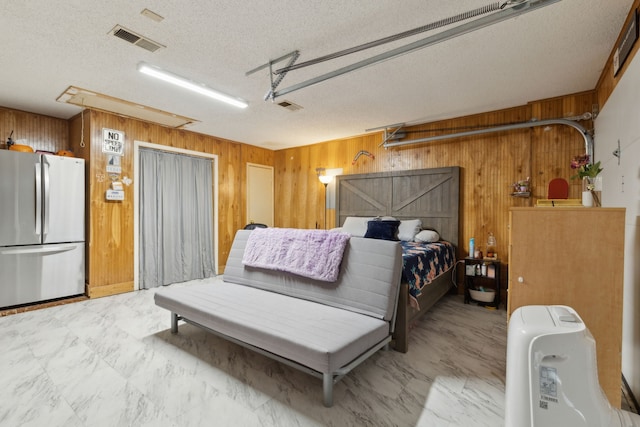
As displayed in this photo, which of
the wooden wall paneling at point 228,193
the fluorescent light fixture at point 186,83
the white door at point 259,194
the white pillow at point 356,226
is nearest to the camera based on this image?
the fluorescent light fixture at point 186,83

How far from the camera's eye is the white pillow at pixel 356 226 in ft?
15.4

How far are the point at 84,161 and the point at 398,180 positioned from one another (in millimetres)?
4556

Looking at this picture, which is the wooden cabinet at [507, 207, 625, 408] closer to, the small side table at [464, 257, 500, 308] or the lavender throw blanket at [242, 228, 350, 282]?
the lavender throw blanket at [242, 228, 350, 282]

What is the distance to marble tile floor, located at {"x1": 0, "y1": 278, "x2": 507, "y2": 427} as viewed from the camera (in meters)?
1.74

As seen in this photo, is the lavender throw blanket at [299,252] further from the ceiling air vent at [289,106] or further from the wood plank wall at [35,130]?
the wood plank wall at [35,130]

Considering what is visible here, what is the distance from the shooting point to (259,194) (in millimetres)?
6340

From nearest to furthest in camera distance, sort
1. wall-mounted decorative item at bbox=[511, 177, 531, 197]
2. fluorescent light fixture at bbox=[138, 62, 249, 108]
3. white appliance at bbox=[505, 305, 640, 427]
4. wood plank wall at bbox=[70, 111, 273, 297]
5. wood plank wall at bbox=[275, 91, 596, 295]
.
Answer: white appliance at bbox=[505, 305, 640, 427], fluorescent light fixture at bbox=[138, 62, 249, 108], wood plank wall at bbox=[275, 91, 596, 295], wall-mounted decorative item at bbox=[511, 177, 531, 197], wood plank wall at bbox=[70, 111, 273, 297]

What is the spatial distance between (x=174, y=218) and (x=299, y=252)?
9.85 feet

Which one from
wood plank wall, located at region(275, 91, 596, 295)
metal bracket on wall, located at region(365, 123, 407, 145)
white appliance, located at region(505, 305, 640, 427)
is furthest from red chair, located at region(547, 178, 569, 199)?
metal bracket on wall, located at region(365, 123, 407, 145)

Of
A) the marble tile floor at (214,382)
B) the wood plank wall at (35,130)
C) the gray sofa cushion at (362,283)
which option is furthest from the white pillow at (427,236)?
the wood plank wall at (35,130)

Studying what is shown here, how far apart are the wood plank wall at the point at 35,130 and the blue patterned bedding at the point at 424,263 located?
5069 millimetres

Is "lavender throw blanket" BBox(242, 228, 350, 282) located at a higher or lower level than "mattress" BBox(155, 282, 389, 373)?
higher

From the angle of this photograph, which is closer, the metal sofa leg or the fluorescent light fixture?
the metal sofa leg

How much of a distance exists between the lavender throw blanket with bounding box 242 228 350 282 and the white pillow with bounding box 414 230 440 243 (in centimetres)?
190
